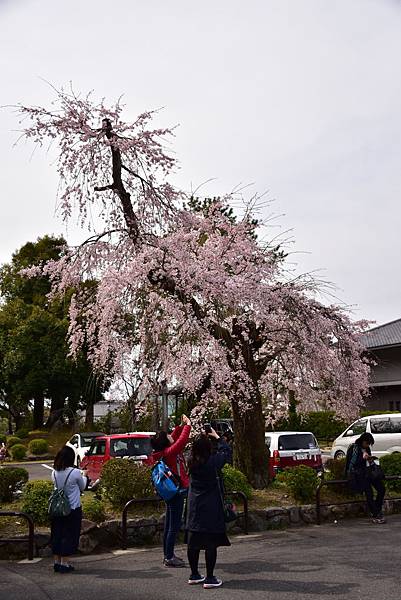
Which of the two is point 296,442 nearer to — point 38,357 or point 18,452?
point 18,452

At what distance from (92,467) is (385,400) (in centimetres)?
2166

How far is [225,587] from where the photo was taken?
24.8 ft

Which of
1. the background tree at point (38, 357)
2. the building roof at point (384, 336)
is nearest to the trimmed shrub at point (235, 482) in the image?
the building roof at point (384, 336)

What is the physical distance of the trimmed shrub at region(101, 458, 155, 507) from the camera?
36.6 ft

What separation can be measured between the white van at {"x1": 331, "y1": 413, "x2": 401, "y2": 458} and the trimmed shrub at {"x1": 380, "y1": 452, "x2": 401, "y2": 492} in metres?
5.69

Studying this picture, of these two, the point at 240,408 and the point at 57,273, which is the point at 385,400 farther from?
the point at 57,273

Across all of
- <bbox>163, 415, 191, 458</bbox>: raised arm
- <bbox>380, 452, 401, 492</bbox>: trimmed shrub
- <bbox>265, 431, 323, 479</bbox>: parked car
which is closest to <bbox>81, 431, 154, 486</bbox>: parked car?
<bbox>265, 431, 323, 479</bbox>: parked car

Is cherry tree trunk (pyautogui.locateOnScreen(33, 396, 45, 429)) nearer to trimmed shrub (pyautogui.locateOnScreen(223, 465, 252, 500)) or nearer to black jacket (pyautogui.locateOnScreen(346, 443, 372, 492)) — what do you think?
trimmed shrub (pyautogui.locateOnScreen(223, 465, 252, 500))

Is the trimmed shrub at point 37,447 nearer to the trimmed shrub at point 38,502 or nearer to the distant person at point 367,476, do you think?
the trimmed shrub at point 38,502

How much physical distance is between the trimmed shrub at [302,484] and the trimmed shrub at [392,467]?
2.11 m

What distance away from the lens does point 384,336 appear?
36.2m

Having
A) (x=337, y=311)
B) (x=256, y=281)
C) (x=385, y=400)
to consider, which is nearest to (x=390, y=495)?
(x=337, y=311)

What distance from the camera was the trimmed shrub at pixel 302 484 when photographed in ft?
41.1

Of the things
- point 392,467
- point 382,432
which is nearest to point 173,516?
point 392,467
